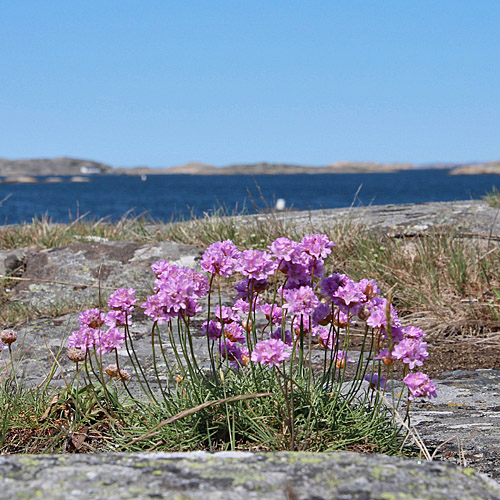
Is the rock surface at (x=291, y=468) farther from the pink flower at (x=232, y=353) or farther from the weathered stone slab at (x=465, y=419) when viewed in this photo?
the pink flower at (x=232, y=353)

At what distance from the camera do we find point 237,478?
1379 mm

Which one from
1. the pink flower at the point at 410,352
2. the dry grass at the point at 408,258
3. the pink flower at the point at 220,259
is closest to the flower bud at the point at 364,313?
the pink flower at the point at 410,352

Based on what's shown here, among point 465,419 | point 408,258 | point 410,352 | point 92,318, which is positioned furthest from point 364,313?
point 408,258

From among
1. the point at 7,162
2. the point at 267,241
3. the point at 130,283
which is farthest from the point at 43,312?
the point at 7,162

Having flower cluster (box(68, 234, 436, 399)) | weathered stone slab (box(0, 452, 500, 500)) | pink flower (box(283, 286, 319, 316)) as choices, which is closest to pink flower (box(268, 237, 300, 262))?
flower cluster (box(68, 234, 436, 399))

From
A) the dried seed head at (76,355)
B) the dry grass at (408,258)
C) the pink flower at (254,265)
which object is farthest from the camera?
the dry grass at (408,258)

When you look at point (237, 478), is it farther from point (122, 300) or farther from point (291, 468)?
point (122, 300)

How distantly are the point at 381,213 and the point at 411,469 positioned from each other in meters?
6.25

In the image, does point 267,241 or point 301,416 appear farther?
point 267,241

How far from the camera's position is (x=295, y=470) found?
4.68 ft

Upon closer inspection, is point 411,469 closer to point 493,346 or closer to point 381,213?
point 493,346

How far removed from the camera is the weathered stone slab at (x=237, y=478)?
1.31 meters

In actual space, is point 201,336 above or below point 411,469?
below

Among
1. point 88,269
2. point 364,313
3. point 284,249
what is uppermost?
point 284,249
